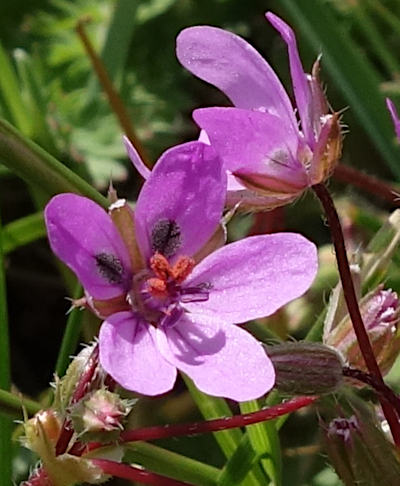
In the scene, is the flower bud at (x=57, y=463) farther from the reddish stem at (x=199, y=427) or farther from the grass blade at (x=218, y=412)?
the grass blade at (x=218, y=412)

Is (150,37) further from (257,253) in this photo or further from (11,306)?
(257,253)

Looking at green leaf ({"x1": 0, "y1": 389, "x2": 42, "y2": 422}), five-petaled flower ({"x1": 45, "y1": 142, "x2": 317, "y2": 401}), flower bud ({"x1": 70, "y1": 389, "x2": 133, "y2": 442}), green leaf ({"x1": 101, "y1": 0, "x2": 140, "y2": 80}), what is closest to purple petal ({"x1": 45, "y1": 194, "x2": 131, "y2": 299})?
five-petaled flower ({"x1": 45, "y1": 142, "x2": 317, "y2": 401})

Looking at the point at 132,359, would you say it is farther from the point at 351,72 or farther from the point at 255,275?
the point at 351,72

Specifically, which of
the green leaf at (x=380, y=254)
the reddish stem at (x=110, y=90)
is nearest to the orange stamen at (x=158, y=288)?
the green leaf at (x=380, y=254)

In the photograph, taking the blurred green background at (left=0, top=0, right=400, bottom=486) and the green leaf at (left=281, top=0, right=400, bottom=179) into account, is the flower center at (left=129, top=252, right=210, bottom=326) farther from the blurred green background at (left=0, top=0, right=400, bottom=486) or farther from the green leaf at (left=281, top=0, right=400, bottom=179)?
the green leaf at (left=281, top=0, right=400, bottom=179)

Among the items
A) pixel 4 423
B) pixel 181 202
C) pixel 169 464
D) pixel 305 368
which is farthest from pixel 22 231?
pixel 305 368

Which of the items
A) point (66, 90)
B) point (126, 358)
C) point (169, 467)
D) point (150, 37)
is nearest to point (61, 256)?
point (126, 358)

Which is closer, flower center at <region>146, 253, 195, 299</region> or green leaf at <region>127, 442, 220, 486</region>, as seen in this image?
flower center at <region>146, 253, 195, 299</region>
